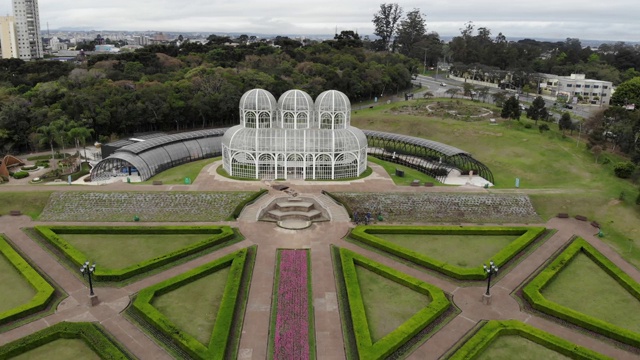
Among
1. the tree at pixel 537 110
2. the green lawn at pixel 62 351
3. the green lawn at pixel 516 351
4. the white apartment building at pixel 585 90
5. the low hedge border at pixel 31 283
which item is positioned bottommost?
the green lawn at pixel 516 351

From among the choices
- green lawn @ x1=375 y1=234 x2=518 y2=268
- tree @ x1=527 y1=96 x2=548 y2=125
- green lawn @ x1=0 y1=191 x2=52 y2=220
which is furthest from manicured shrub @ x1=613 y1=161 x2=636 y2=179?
green lawn @ x1=0 y1=191 x2=52 y2=220

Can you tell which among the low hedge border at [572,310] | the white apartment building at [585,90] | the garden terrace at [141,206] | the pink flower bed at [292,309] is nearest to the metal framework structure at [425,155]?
the low hedge border at [572,310]

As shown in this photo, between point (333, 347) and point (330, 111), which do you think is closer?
point (333, 347)

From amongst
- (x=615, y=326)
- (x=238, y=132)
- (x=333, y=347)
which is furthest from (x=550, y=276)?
(x=238, y=132)

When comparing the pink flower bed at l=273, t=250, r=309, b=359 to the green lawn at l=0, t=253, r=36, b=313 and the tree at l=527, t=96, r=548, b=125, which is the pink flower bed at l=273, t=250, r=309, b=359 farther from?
the tree at l=527, t=96, r=548, b=125

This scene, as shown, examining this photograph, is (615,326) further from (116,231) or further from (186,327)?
(116,231)

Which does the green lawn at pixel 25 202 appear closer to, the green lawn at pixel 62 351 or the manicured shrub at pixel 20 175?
the manicured shrub at pixel 20 175
